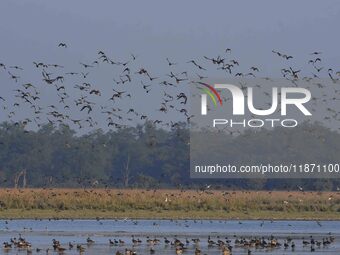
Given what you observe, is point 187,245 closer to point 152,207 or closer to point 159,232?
point 159,232

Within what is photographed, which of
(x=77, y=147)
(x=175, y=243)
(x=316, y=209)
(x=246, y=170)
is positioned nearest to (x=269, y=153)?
(x=246, y=170)

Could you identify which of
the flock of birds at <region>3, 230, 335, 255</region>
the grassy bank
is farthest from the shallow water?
the grassy bank

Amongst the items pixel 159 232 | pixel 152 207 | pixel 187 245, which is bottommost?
pixel 187 245

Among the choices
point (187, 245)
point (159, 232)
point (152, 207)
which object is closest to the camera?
point (187, 245)

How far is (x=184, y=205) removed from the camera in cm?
7819

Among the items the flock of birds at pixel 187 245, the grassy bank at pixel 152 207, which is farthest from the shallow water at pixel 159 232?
the grassy bank at pixel 152 207

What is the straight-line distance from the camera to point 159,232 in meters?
60.2

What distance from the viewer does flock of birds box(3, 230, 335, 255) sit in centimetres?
4719

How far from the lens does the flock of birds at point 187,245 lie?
47188mm

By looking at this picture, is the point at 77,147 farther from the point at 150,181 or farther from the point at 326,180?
the point at 326,180

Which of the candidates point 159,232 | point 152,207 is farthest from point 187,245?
point 152,207

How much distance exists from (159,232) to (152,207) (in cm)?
1726

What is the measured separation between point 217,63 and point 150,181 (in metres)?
84.7

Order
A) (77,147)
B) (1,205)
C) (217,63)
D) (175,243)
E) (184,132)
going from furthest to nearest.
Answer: (184,132) → (77,147) → (1,205) → (175,243) → (217,63)
